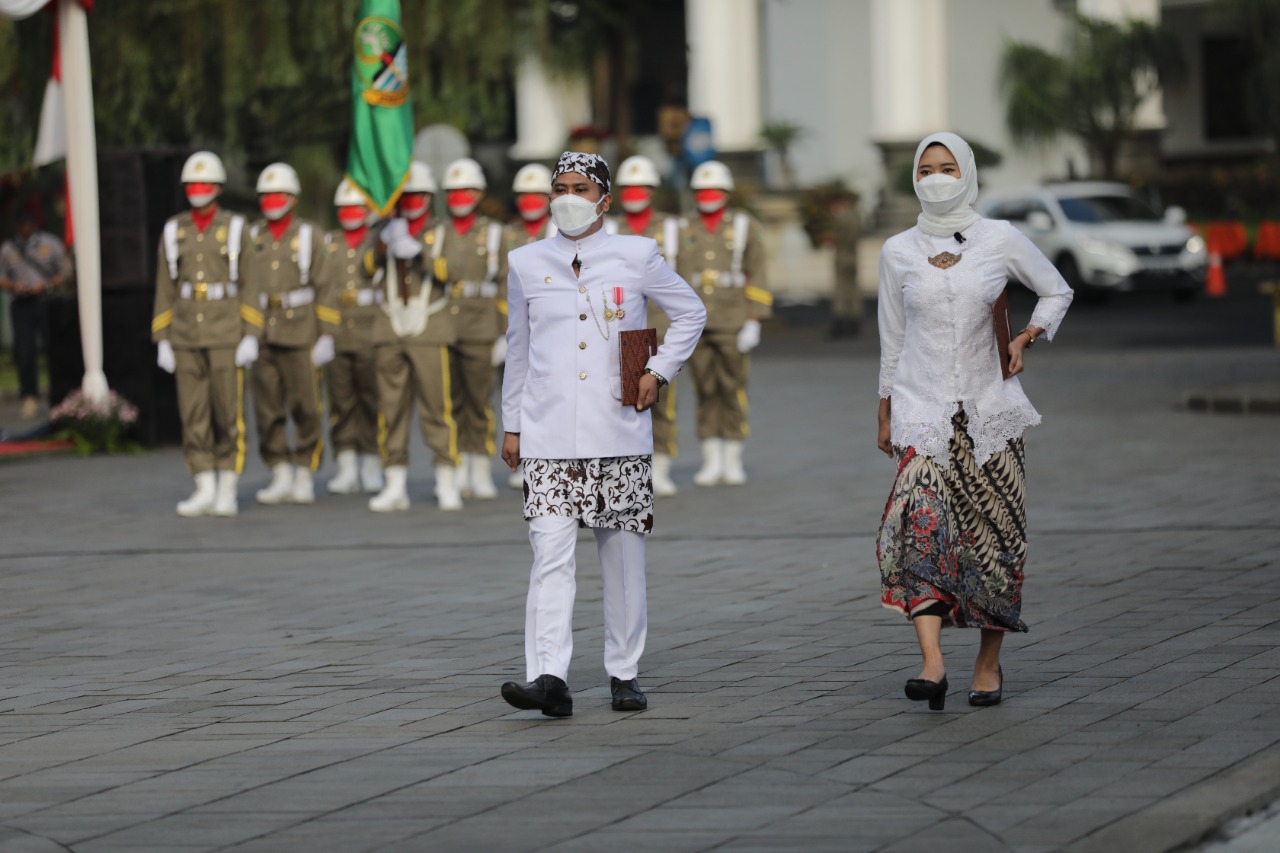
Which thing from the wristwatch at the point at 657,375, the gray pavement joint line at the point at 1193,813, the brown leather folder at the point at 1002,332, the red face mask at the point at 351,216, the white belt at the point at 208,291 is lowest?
the gray pavement joint line at the point at 1193,813

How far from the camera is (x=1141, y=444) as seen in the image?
16.6m

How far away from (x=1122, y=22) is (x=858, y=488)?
3130 centimetres

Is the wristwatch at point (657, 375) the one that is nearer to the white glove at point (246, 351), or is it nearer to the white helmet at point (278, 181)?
the white glove at point (246, 351)

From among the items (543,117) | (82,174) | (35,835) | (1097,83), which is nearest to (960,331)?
(35,835)

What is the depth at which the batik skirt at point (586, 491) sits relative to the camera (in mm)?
7684

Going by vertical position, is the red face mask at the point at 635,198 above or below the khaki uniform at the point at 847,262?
above

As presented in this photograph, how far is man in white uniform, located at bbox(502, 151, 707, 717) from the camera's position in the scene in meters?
7.65

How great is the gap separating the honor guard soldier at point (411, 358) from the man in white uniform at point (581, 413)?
637cm

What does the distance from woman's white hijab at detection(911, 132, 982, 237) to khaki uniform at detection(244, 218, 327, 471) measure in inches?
291

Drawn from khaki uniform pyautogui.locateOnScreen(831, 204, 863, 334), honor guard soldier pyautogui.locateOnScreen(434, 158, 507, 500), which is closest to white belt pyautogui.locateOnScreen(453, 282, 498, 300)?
honor guard soldier pyautogui.locateOnScreen(434, 158, 507, 500)

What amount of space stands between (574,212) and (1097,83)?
3599cm

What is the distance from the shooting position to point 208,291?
13938 mm

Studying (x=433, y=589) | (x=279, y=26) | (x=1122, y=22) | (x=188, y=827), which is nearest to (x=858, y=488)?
(x=433, y=589)

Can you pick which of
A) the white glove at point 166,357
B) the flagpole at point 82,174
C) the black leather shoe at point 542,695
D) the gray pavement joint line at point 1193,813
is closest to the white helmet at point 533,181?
the white glove at point 166,357
